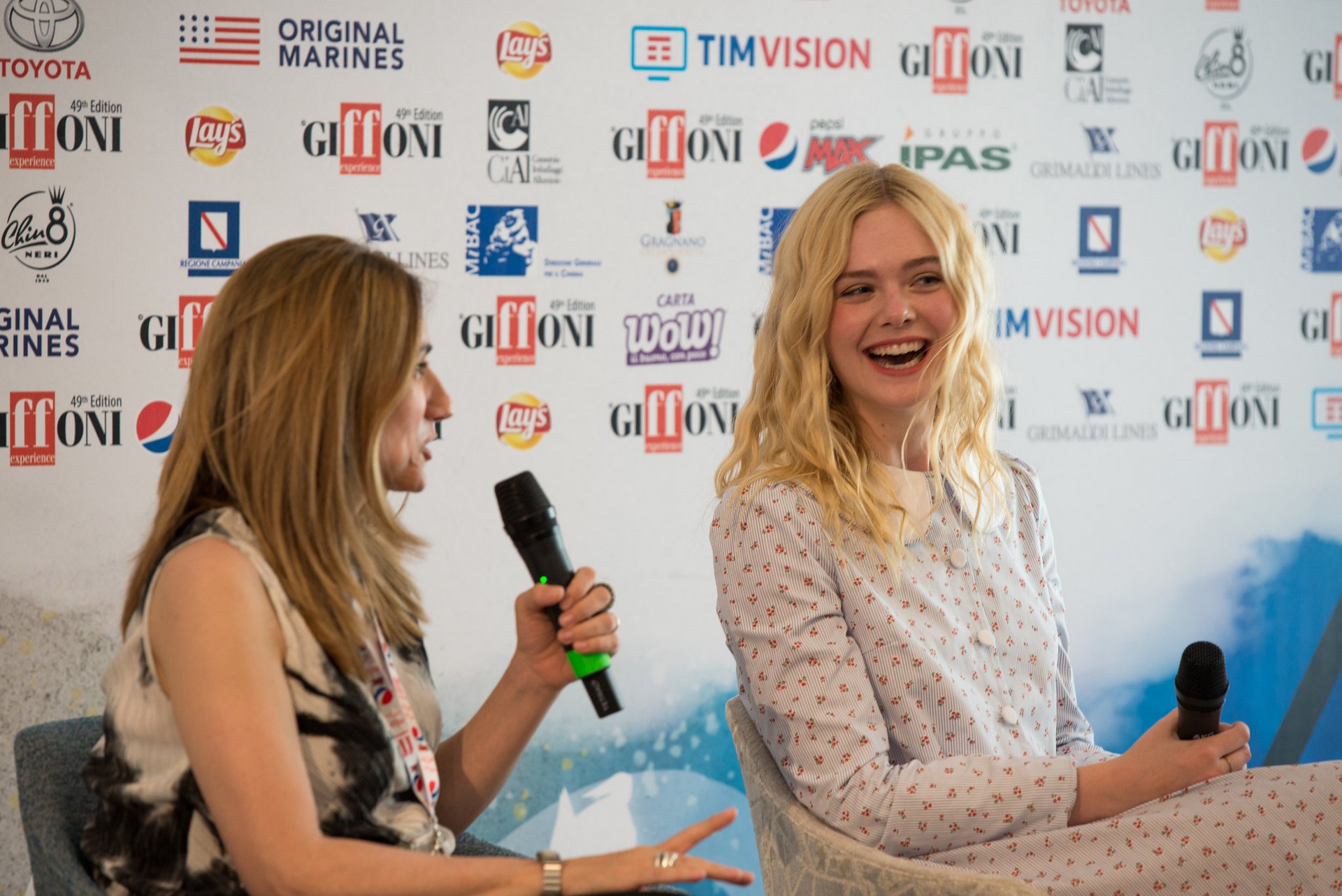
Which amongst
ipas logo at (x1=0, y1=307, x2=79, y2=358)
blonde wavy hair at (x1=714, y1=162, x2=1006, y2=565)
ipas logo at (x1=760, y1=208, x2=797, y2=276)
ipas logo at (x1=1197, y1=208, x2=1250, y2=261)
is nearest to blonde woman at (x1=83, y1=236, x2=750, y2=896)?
blonde wavy hair at (x1=714, y1=162, x2=1006, y2=565)

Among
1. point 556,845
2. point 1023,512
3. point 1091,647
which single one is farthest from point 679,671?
point 1023,512

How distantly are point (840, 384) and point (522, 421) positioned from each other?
51.9 inches

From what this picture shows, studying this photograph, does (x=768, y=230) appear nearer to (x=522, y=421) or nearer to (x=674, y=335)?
(x=674, y=335)

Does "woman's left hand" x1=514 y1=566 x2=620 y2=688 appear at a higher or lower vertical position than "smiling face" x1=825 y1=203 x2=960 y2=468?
lower

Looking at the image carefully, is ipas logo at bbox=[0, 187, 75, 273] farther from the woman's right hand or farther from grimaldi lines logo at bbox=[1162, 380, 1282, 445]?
grimaldi lines logo at bbox=[1162, 380, 1282, 445]

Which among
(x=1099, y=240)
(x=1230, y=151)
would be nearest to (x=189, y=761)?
(x=1099, y=240)

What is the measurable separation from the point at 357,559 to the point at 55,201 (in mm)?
1915

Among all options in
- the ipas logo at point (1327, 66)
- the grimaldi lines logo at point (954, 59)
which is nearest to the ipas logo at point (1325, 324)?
the ipas logo at point (1327, 66)

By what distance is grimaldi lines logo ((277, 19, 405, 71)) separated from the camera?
2822mm

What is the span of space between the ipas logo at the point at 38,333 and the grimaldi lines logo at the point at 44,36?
1.78ft

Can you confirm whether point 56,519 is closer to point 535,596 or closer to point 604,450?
point 604,450

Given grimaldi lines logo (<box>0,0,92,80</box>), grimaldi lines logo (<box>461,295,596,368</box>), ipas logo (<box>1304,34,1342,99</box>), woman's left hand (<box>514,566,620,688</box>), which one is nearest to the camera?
woman's left hand (<box>514,566,620,688</box>)

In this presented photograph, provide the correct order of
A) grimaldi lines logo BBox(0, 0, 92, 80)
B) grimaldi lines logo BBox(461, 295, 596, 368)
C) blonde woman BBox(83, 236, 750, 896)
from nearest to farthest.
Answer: blonde woman BBox(83, 236, 750, 896) → grimaldi lines logo BBox(0, 0, 92, 80) → grimaldi lines logo BBox(461, 295, 596, 368)

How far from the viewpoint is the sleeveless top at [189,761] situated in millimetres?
1178
